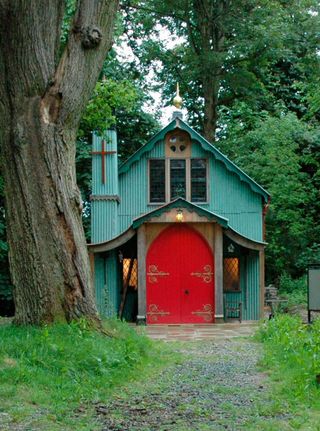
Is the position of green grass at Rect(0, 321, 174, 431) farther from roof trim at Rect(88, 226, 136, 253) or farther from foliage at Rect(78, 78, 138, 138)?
roof trim at Rect(88, 226, 136, 253)

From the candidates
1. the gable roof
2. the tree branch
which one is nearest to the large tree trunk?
the tree branch

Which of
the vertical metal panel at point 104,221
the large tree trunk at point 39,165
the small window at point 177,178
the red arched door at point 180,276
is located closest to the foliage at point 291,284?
the red arched door at point 180,276

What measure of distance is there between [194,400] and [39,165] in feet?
12.8

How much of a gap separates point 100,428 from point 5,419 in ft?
2.70

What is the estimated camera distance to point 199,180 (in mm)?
19297

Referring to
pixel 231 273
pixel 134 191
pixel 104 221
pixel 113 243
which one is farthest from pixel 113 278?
pixel 231 273

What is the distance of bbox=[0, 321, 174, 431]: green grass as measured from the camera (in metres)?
5.93

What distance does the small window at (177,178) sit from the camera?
19266mm

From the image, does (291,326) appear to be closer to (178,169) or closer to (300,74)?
(178,169)

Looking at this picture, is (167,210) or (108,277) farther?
(108,277)

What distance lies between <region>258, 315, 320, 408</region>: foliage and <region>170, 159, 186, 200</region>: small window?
723 centimetres

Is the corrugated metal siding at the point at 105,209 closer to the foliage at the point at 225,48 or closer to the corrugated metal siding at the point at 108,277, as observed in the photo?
the corrugated metal siding at the point at 108,277

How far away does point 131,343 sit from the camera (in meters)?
9.19

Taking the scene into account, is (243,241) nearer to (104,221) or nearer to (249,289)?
(249,289)
